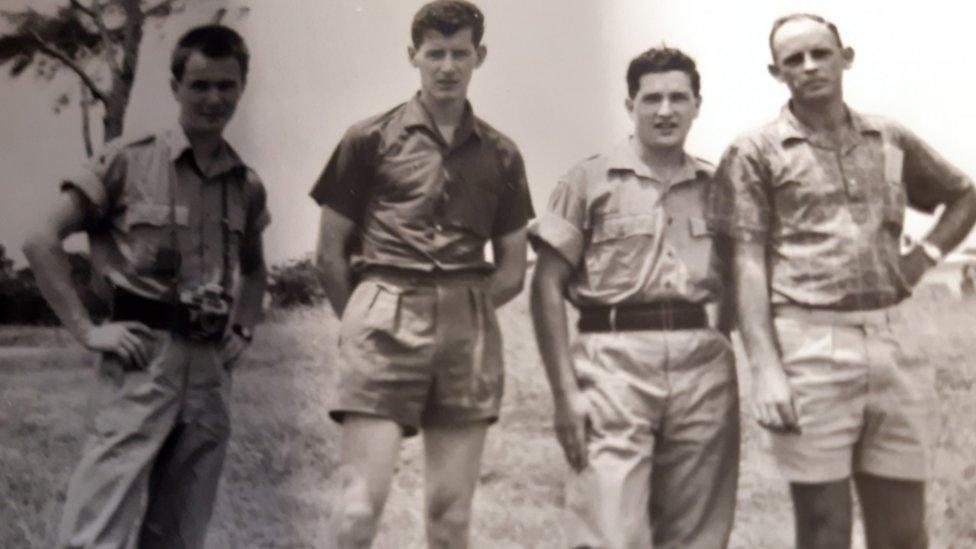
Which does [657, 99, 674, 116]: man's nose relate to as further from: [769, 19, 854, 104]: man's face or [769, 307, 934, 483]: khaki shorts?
[769, 307, 934, 483]: khaki shorts

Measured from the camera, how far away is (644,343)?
2.62m

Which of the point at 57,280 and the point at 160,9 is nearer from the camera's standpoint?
the point at 57,280

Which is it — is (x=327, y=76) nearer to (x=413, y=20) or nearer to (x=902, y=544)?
(x=413, y=20)

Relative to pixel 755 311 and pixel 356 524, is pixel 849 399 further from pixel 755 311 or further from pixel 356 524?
pixel 356 524

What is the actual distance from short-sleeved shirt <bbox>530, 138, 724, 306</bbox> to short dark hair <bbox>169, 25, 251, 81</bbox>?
846 mm

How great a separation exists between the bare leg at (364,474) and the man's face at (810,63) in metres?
1.16

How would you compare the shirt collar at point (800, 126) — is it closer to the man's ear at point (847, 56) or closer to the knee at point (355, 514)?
the man's ear at point (847, 56)

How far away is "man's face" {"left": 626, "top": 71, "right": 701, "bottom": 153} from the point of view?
2.75 metres

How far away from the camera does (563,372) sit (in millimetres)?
2703

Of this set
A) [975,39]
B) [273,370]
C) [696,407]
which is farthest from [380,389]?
[975,39]

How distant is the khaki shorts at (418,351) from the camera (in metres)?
2.64

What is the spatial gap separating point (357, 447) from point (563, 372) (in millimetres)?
477

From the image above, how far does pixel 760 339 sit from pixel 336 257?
948 mm

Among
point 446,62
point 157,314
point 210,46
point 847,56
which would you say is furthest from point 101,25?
point 847,56
